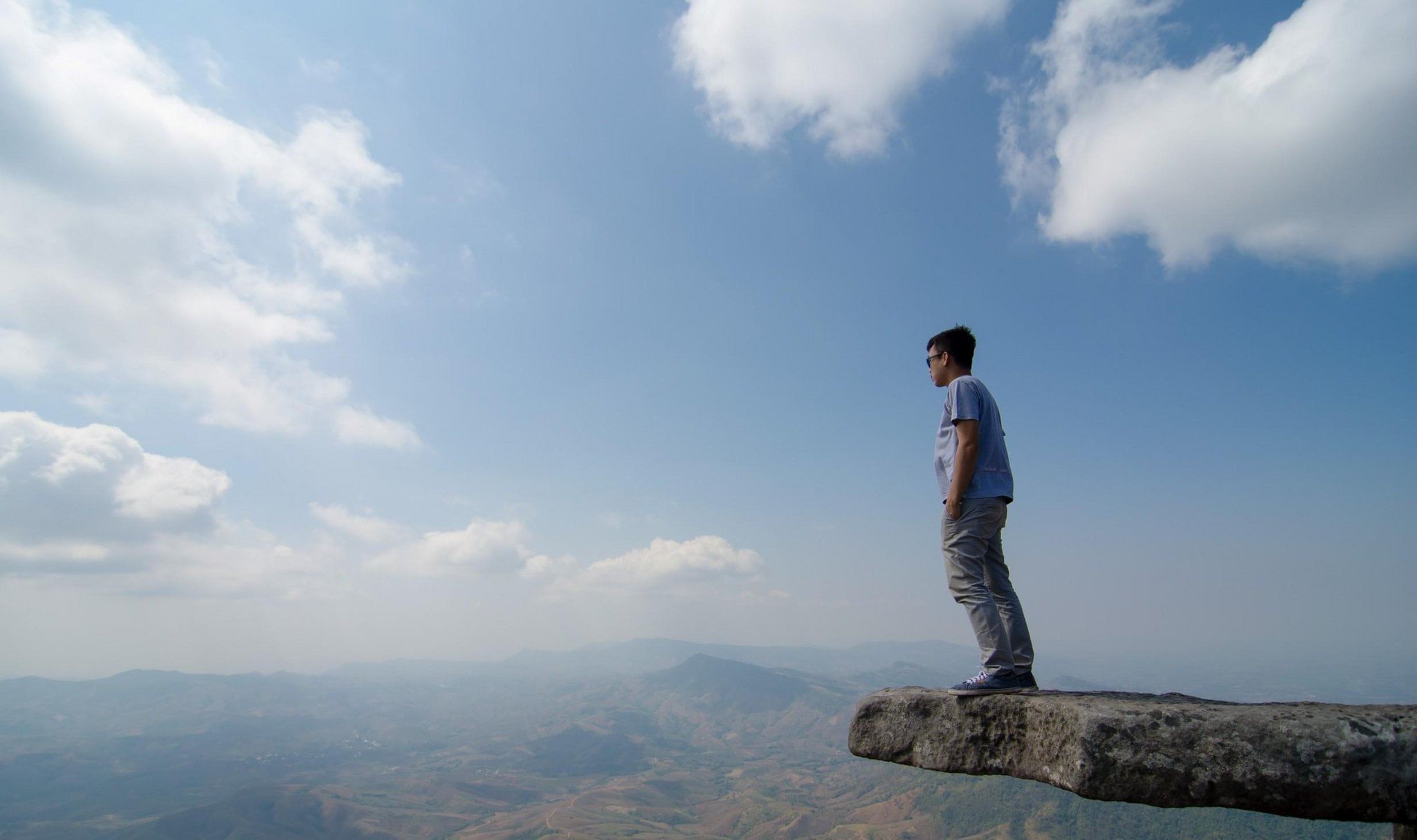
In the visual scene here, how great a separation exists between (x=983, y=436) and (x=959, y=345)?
0.97 metres

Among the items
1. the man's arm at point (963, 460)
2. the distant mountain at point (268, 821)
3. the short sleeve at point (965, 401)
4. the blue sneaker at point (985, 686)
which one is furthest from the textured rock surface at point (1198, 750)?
the distant mountain at point (268, 821)

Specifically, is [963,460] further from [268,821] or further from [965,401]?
[268,821]

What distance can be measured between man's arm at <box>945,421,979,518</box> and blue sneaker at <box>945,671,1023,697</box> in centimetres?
122

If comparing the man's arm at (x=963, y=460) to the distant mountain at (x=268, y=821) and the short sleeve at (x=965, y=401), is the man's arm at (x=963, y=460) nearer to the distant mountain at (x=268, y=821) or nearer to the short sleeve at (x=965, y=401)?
the short sleeve at (x=965, y=401)

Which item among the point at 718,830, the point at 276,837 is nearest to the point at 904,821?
the point at 718,830

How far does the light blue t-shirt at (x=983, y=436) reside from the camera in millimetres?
4883

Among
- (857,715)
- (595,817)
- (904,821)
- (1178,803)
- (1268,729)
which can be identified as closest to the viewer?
(1268,729)

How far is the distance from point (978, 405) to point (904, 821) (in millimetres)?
197246

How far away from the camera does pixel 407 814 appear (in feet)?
611

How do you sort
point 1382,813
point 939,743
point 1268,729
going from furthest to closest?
point 939,743
point 1268,729
point 1382,813

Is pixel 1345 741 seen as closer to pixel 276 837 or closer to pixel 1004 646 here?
pixel 1004 646

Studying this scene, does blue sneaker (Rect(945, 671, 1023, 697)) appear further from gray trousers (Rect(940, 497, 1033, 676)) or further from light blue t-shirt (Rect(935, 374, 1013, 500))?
light blue t-shirt (Rect(935, 374, 1013, 500))

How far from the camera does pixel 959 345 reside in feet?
18.0

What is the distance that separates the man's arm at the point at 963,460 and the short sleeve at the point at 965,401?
0.19ft
